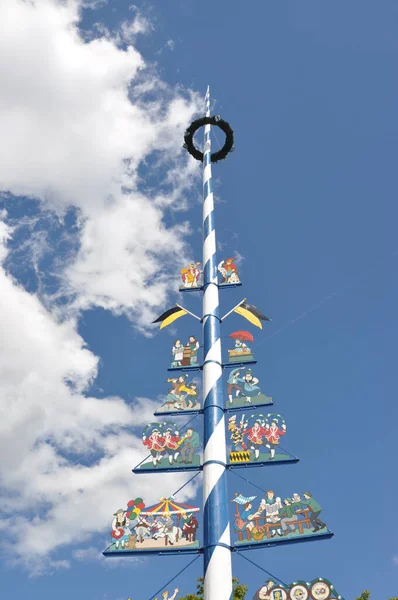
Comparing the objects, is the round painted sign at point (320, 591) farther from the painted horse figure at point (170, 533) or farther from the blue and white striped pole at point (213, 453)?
the painted horse figure at point (170, 533)

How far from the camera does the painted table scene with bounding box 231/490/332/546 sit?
9.08 meters

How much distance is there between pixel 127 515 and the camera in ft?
32.1

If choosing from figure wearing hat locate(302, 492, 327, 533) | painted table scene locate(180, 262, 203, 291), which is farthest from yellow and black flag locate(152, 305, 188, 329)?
figure wearing hat locate(302, 492, 327, 533)

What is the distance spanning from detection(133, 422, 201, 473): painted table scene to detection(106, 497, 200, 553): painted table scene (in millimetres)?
711

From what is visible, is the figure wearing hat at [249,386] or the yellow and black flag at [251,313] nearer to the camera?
the figure wearing hat at [249,386]

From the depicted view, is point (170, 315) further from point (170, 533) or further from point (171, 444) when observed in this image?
point (170, 533)

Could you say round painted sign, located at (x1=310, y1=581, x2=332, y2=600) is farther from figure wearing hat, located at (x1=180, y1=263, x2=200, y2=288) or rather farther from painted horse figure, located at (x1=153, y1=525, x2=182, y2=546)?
figure wearing hat, located at (x1=180, y1=263, x2=200, y2=288)

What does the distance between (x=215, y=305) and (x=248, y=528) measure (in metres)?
5.19

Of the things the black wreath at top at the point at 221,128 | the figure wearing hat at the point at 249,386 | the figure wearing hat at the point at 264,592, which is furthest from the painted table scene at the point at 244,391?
the black wreath at top at the point at 221,128

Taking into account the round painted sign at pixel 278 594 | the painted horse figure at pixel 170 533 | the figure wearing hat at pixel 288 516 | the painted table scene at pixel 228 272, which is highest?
the painted table scene at pixel 228 272

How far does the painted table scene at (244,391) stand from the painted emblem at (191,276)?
296 centimetres

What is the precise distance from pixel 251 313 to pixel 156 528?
18.9ft

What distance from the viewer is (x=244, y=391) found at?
1117 centimetres

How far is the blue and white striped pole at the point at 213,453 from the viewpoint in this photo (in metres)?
8.51
